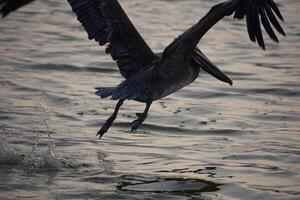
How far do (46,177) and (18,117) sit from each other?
6.78 feet

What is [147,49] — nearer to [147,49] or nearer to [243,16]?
→ [147,49]

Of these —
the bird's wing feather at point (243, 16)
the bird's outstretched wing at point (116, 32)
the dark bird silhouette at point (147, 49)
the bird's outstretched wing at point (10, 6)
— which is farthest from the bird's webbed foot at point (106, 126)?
the bird's outstretched wing at point (10, 6)

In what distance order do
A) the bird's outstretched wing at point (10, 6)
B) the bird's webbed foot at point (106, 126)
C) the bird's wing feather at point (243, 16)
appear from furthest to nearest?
the bird's webbed foot at point (106, 126), the bird's wing feather at point (243, 16), the bird's outstretched wing at point (10, 6)

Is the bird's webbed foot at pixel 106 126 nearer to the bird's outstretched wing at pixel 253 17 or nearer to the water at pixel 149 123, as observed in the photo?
the water at pixel 149 123

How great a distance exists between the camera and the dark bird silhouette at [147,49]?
25.9 feet

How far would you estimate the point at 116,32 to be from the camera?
874 centimetres

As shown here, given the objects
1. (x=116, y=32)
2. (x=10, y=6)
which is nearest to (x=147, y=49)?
(x=116, y=32)

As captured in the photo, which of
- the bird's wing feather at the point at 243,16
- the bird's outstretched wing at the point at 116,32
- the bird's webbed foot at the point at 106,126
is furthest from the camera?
the bird's outstretched wing at the point at 116,32

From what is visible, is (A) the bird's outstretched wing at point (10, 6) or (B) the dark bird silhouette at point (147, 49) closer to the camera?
(A) the bird's outstretched wing at point (10, 6)

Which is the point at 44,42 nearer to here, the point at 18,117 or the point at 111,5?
Result: the point at 18,117

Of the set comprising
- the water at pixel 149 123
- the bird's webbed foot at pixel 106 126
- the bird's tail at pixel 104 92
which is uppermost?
the bird's tail at pixel 104 92

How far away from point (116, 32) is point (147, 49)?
0.35 m

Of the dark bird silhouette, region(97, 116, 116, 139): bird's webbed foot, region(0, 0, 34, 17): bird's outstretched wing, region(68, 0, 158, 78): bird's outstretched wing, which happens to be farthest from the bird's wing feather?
region(0, 0, 34, 17): bird's outstretched wing

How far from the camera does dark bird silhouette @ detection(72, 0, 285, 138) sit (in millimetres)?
7900
